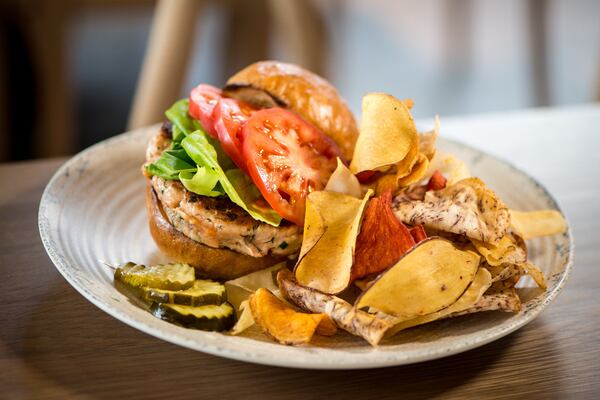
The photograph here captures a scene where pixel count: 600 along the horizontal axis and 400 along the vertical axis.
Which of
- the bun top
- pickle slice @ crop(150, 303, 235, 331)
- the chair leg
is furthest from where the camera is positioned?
the chair leg

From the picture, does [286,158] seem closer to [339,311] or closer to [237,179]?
[237,179]

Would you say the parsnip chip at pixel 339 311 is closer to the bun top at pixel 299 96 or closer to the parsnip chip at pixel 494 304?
the parsnip chip at pixel 494 304

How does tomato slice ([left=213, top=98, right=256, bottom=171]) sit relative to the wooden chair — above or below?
above

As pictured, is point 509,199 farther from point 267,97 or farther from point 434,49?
point 434,49

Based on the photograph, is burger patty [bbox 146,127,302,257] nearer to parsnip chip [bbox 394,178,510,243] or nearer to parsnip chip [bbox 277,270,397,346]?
parsnip chip [bbox 277,270,397,346]

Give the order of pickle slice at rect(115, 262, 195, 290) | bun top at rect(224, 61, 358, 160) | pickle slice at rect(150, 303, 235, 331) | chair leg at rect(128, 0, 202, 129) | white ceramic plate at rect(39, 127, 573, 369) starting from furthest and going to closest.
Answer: chair leg at rect(128, 0, 202, 129)
bun top at rect(224, 61, 358, 160)
pickle slice at rect(115, 262, 195, 290)
pickle slice at rect(150, 303, 235, 331)
white ceramic plate at rect(39, 127, 573, 369)

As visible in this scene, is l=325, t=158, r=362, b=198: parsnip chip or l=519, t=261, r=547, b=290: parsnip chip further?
l=325, t=158, r=362, b=198: parsnip chip

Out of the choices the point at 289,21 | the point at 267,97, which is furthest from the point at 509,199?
the point at 289,21

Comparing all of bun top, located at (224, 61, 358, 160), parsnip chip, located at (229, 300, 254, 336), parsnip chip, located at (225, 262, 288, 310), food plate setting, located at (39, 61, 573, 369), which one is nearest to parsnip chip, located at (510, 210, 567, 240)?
food plate setting, located at (39, 61, 573, 369)
